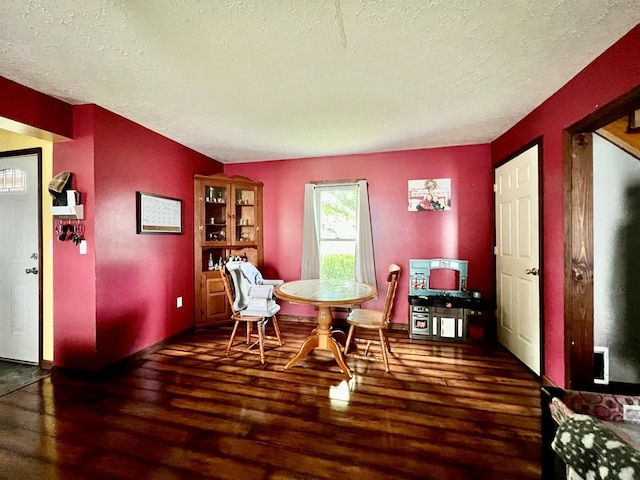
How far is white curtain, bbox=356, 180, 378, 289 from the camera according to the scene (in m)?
3.84

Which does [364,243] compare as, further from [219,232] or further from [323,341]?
[219,232]

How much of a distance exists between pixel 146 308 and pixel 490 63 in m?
3.66

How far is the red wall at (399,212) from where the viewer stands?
3.62 meters

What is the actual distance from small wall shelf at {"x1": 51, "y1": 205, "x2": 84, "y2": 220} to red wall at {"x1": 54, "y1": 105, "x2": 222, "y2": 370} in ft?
0.19

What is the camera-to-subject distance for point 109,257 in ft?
8.53

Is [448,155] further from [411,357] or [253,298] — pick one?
[253,298]

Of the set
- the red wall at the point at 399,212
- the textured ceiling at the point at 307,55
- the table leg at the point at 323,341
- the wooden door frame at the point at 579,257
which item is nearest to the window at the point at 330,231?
the red wall at the point at 399,212

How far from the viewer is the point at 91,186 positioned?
248 cm

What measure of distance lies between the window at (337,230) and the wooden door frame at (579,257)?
2.31 metres

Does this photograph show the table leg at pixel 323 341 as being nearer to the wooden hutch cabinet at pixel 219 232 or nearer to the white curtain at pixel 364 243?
the white curtain at pixel 364 243

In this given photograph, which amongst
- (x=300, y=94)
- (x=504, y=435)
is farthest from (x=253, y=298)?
(x=504, y=435)

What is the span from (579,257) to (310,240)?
283cm

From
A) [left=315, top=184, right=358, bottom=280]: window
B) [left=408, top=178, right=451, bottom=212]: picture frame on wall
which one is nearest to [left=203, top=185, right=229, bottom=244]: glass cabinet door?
[left=315, top=184, right=358, bottom=280]: window

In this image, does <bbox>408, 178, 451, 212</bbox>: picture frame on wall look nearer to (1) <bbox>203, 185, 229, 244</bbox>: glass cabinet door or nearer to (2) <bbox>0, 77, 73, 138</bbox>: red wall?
(1) <bbox>203, 185, 229, 244</bbox>: glass cabinet door
